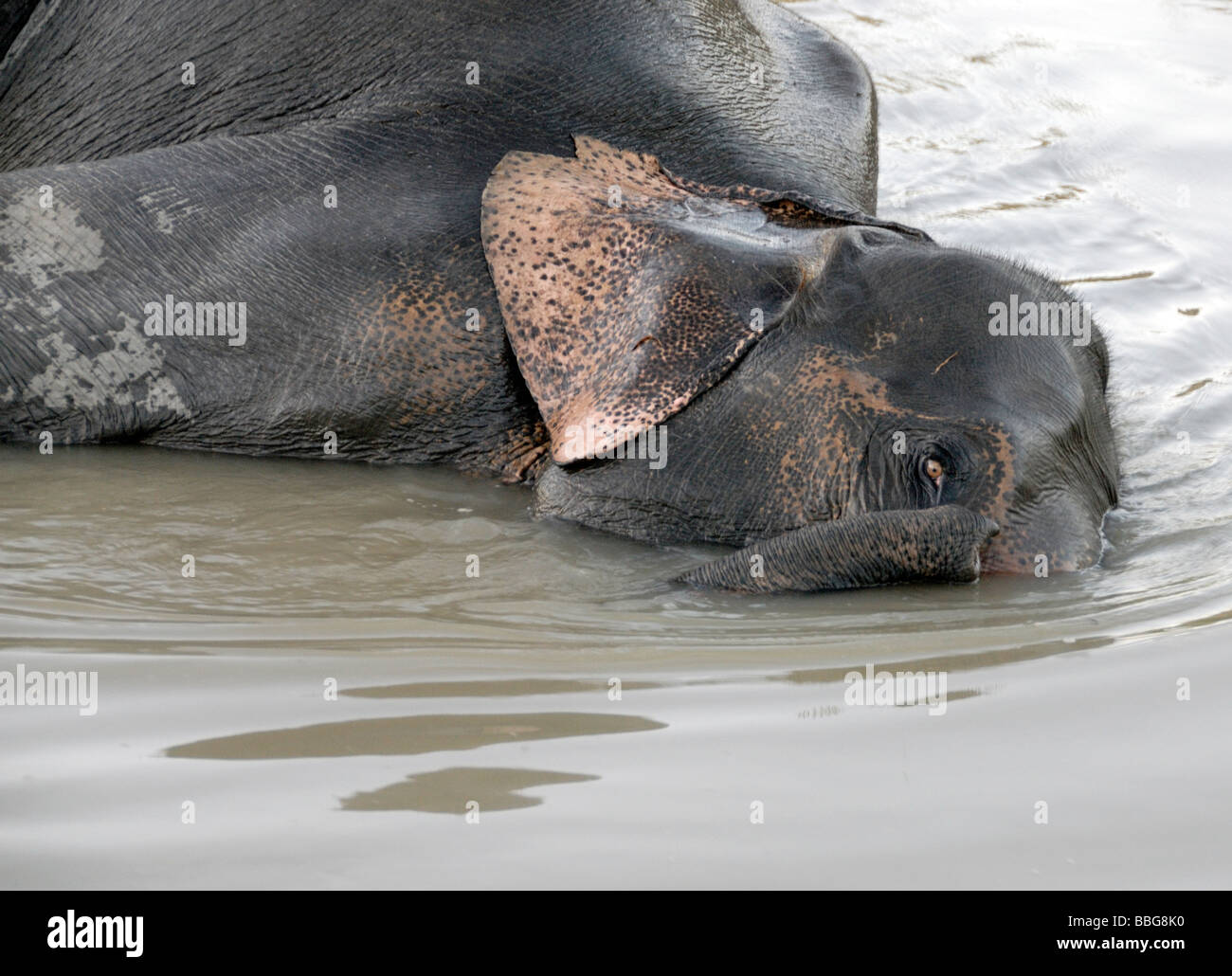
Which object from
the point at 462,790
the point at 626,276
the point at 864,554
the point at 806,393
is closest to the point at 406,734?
the point at 462,790

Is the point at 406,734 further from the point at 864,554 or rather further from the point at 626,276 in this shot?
the point at 626,276

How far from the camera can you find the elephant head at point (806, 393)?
3.88 meters

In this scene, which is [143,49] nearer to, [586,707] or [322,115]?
[322,115]

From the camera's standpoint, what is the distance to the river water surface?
2523mm

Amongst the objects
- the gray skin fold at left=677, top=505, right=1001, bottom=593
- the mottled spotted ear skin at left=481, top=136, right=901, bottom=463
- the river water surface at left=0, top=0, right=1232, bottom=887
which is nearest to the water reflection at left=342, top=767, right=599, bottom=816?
the river water surface at left=0, top=0, right=1232, bottom=887

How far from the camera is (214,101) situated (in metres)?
4.94

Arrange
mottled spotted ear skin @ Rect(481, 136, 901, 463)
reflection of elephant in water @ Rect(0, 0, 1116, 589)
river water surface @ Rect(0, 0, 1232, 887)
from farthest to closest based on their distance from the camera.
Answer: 1. mottled spotted ear skin @ Rect(481, 136, 901, 463)
2. reflection of elephant in water @ Rect(0, 0, 1116, 589)
3. river water surface @ Rect(0, 0, 1232, 887)

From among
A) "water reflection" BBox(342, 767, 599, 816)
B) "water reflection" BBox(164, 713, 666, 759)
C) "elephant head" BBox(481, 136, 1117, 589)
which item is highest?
"elephant head" BBox(481, 136, 1117, 589)

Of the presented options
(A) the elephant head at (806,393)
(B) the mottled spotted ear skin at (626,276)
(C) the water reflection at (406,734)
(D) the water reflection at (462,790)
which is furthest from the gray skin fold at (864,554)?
(D) the water reflection at (462,790)

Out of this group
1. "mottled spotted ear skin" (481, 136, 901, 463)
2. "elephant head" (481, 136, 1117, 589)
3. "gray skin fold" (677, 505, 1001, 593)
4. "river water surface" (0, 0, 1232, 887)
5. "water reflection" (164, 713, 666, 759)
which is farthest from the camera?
"mottled spotted ear skin" (481, 136, 901, 463)

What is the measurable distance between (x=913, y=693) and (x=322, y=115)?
8.61ft

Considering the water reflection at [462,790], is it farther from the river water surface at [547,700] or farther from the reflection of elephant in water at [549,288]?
the reflection of elephant in water at [549,288]

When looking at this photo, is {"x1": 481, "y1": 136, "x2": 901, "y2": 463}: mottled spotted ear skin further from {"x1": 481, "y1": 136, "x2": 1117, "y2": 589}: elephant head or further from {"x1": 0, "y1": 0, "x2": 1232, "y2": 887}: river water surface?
{"x1": 0, "y1": 0, "x2": 1232, "y2": 887}: river water surface

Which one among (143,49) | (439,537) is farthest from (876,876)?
(143,49)
